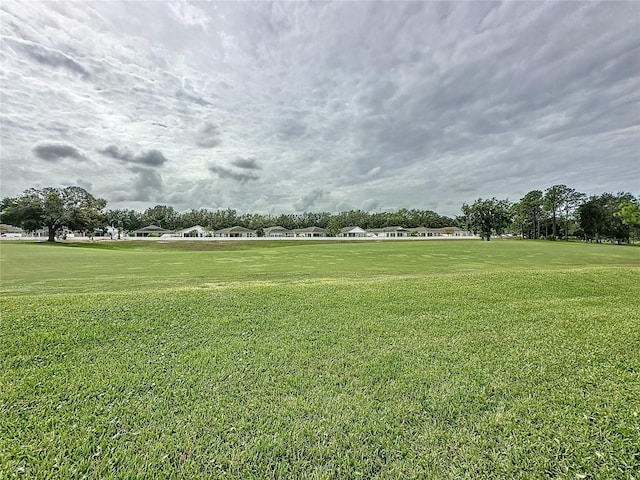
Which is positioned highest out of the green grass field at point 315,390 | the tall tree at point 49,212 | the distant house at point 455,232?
the tall tree at point 49,212

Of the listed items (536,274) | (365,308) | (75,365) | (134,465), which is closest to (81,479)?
(134,465)

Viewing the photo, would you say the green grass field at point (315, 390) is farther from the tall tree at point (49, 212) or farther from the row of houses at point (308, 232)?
the row of houses at point (308, 232)

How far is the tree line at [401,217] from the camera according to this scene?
2056 inches

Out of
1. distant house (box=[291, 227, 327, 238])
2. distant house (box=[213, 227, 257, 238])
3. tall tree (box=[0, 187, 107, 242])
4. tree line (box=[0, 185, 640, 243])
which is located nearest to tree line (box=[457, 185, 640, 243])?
tree line (box=[0, 185, 640, 243])

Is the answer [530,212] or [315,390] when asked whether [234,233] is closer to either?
[530,212]

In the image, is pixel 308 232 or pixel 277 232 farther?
pixel 277 232

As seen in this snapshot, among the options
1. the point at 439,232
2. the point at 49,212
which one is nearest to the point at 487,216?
the point at 439,232

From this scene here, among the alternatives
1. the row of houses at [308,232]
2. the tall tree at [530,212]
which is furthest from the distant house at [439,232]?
the tall tree at [530,212]

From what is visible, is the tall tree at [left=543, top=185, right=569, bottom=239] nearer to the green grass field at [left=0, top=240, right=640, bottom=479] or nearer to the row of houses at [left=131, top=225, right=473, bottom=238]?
the row of houses at [left=131, top=225, right=473, bottom=238]

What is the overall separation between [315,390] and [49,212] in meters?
65.9

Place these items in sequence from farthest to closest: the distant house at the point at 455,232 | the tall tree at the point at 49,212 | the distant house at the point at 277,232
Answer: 1. the distant house at the point at 455,232
2. the distant house at the point at 277,232
3. the tall tree at the point at 49,212

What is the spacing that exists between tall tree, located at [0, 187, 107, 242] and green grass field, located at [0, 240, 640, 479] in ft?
193

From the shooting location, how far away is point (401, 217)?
338 ft

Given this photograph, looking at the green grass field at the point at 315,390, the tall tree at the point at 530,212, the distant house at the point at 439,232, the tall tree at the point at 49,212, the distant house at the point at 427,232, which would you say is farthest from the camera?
the distant house at the point at 427,232
